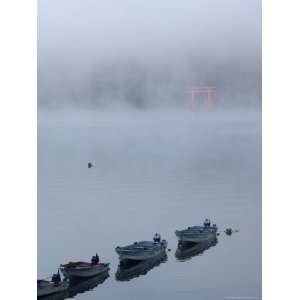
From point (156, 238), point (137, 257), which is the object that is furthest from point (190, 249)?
point (137, 257)

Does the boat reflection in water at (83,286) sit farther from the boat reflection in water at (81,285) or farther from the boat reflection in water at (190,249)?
the boat reflection in water at (190,249)

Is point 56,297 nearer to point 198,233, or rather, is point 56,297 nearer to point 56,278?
point 56,278

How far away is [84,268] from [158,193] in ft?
2.09

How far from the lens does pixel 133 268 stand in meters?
3.51

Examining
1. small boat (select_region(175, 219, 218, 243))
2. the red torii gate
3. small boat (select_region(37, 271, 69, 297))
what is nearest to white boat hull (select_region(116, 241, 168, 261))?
small boat (select_region(175, 219, 218, 243))

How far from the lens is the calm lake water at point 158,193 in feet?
11.6

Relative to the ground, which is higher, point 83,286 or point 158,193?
point 158,193

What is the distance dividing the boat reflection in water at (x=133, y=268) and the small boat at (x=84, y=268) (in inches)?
3.6

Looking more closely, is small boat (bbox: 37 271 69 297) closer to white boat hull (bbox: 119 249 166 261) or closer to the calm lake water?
the calm lake water

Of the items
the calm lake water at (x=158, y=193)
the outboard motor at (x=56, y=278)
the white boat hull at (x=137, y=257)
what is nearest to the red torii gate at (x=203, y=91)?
the calm lake water at (x=158, y=193)

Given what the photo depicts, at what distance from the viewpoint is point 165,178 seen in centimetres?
355

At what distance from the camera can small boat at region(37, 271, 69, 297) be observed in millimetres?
3490
